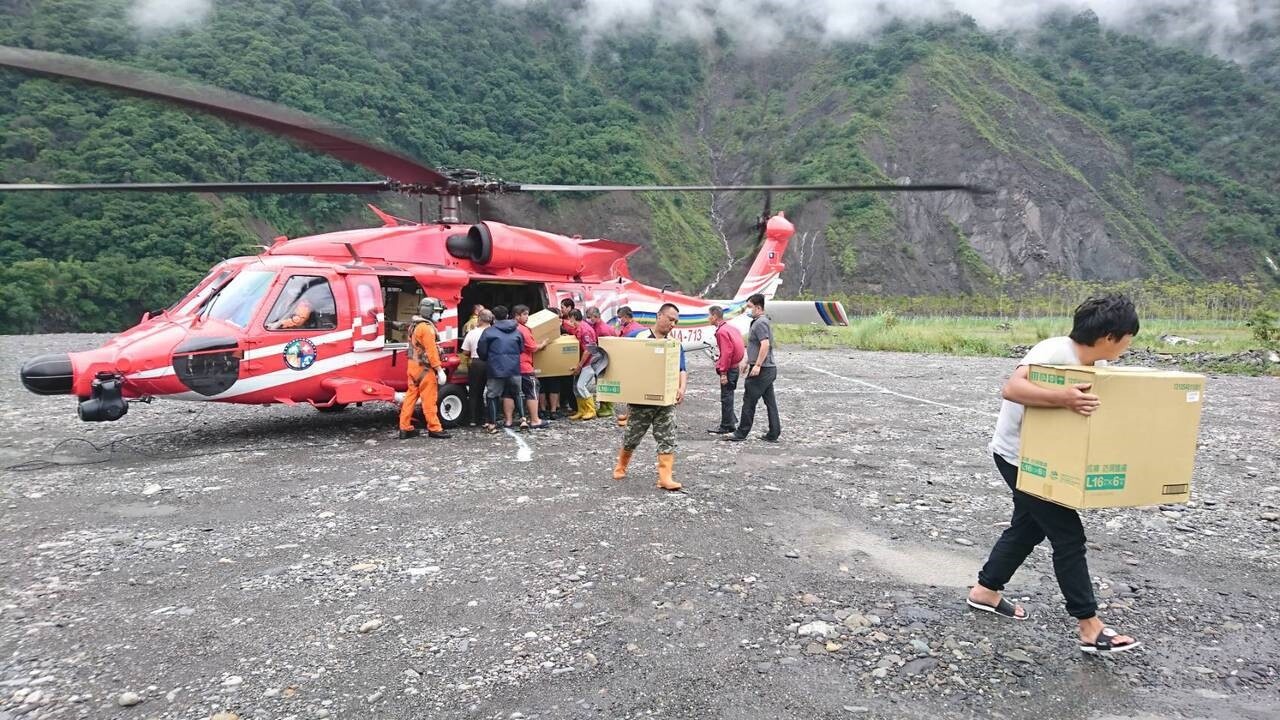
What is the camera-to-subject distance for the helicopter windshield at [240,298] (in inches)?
304

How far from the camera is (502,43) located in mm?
75688

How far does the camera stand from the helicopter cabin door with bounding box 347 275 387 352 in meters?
8.42

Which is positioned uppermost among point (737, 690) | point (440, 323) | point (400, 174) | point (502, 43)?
point (502, 43)

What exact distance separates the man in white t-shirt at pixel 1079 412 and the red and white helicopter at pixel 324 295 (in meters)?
2.53

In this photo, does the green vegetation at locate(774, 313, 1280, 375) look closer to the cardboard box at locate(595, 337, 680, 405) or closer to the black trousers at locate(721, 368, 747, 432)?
the black trousers at locate(721, 368, 747, 432)

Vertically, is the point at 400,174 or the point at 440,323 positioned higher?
the point at 400,174

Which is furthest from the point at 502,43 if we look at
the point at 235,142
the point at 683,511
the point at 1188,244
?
Answer: the point at 683,511

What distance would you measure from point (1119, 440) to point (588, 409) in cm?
759

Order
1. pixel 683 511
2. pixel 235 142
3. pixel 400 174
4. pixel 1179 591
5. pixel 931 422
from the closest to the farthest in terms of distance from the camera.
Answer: pixel 1179 591
pixel 683 511
pixel 400 174
pixel 931 422
pixel 235 142

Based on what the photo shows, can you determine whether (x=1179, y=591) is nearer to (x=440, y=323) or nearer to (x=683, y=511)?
(x=683, y=511)

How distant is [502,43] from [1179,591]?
8158cm

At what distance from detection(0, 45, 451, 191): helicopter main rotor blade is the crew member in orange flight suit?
1.68 meters

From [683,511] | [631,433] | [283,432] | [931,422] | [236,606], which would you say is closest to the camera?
[236,606]

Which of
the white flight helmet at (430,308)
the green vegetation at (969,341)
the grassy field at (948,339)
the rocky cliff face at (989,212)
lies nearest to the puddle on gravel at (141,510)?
the white flight helmet at (430,308)
